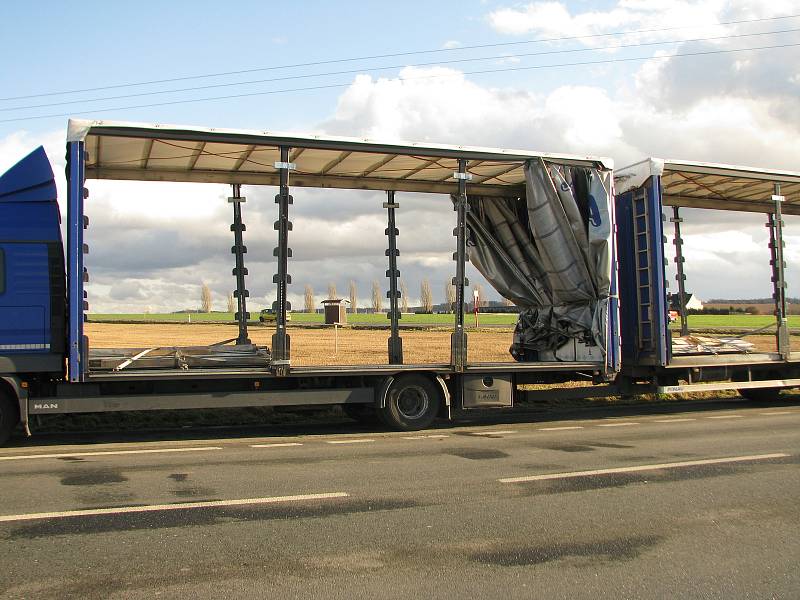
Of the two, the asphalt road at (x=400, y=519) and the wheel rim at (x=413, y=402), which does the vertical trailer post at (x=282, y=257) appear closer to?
the asphalt road at (x=400, y=519)

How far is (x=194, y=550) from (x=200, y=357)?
6265mm

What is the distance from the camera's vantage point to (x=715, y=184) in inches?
582

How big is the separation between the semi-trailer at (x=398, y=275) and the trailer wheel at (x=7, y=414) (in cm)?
2

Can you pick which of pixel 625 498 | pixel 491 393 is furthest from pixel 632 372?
pixel 625 498

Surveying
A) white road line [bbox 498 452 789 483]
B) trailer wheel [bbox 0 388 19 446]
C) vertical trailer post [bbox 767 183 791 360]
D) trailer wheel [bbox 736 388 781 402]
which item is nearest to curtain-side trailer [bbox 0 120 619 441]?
trailer wheel [bbox 0 388 19 446]

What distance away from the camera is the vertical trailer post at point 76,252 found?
9.36 metres

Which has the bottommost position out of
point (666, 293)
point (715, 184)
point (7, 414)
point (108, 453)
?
point (108, 453)

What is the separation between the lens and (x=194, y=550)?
5184 millimetres

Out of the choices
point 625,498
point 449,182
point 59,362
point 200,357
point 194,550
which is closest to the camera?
point 194,550

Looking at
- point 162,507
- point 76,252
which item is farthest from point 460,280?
point 162,507

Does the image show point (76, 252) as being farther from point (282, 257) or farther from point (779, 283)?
point (779, 283)

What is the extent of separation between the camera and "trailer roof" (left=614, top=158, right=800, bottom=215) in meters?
12.9

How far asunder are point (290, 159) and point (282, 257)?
195cm

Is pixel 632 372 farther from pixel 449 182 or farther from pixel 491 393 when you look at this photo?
pixel 449 182
